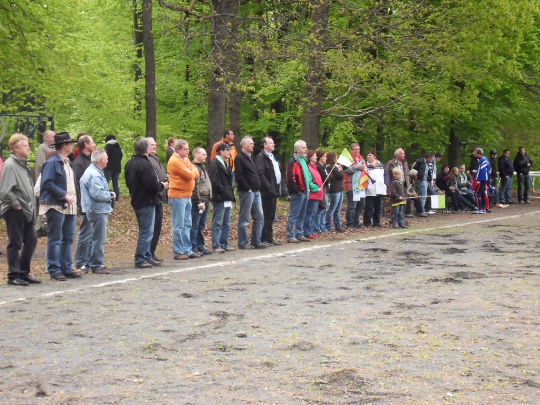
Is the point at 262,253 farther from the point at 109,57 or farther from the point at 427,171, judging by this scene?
the point at 109,57


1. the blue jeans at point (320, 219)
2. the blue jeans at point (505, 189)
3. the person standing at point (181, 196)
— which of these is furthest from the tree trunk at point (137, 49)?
the person standing at point (181, 196)

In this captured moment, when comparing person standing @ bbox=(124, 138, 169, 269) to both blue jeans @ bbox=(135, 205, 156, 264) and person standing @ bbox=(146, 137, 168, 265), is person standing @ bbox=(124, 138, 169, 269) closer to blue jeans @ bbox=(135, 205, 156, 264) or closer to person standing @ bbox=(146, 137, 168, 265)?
blue jeans @ bbox=(135, 205, 156, 264)

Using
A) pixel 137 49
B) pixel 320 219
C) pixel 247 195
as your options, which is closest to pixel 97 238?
pixel 247 195

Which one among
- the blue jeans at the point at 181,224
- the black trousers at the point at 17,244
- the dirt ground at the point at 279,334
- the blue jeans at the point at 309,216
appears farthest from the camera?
the blue jeans at the point at 309,216

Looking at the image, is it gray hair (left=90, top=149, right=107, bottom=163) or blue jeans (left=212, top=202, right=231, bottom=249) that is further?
blue jeans (left=212, top=202, right=231, bottom=249)

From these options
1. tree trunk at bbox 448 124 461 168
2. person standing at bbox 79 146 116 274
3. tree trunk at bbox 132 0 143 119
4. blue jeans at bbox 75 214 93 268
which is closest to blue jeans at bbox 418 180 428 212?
tree trunk at bbox 448 124 461 168

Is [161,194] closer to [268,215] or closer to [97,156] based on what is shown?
[97,156]

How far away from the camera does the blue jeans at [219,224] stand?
17.2m

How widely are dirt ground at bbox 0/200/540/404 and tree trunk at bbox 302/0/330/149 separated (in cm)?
912

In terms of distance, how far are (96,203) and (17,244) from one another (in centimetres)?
172

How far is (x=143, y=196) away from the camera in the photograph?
14992 millimetres

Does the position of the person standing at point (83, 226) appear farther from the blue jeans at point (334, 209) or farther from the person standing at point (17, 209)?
the blue jeans at point (334, 209)

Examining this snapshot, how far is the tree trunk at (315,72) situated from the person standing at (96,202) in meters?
9.97

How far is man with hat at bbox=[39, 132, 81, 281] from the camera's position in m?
13.4
